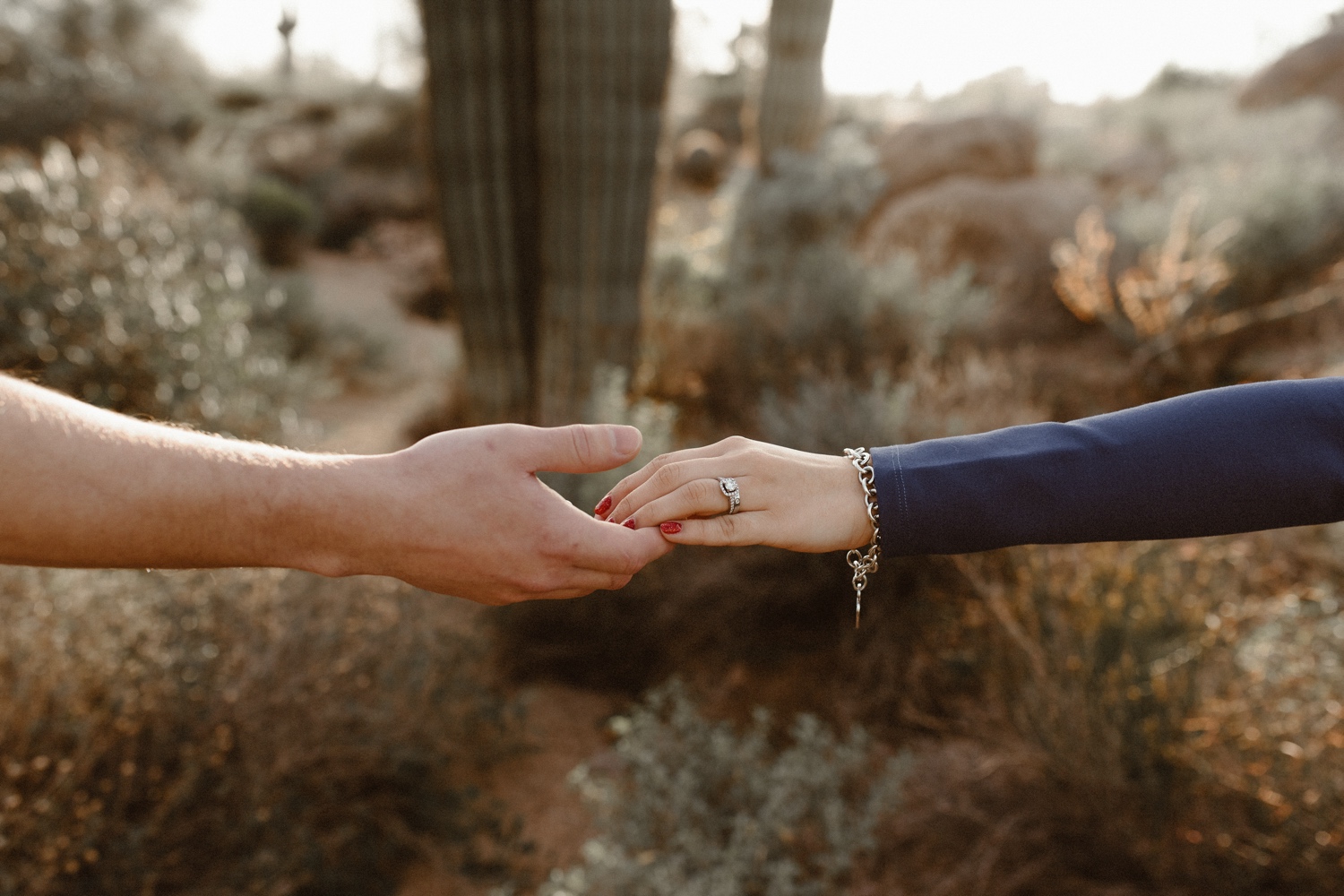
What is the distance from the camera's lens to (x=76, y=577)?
242 cm

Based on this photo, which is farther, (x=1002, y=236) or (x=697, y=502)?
(x=1002, y=236)

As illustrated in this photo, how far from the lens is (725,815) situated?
88.0 inches

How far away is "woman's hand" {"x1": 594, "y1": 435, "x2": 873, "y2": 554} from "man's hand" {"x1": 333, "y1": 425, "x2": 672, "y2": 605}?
0.09 m

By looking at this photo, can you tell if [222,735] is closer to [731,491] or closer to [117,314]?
[731,491]

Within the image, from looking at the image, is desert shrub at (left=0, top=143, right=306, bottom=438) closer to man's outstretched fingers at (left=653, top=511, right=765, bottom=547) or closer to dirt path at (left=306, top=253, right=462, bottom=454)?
dirt path at (left=306, top=253, right=462, bottom=454)

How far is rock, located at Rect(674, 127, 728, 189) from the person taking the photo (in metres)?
16.1

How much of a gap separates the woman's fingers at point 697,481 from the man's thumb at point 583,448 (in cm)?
8

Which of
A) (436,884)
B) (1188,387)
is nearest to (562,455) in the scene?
(436,884)

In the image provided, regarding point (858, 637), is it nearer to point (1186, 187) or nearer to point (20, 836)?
point (20, 836)

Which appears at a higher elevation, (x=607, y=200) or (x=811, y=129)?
(x=811, y=129)

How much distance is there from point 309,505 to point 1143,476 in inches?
57.7

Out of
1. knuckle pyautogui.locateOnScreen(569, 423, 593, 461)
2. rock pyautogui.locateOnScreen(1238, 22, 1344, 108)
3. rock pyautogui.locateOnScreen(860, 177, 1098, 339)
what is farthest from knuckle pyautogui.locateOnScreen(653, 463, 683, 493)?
rock pyautogui.locateOnScreen(1238, 22, 1344, 108)

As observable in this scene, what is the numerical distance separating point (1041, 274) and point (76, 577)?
7.15 m

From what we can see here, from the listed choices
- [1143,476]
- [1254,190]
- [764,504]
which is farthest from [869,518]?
[1254,190]
